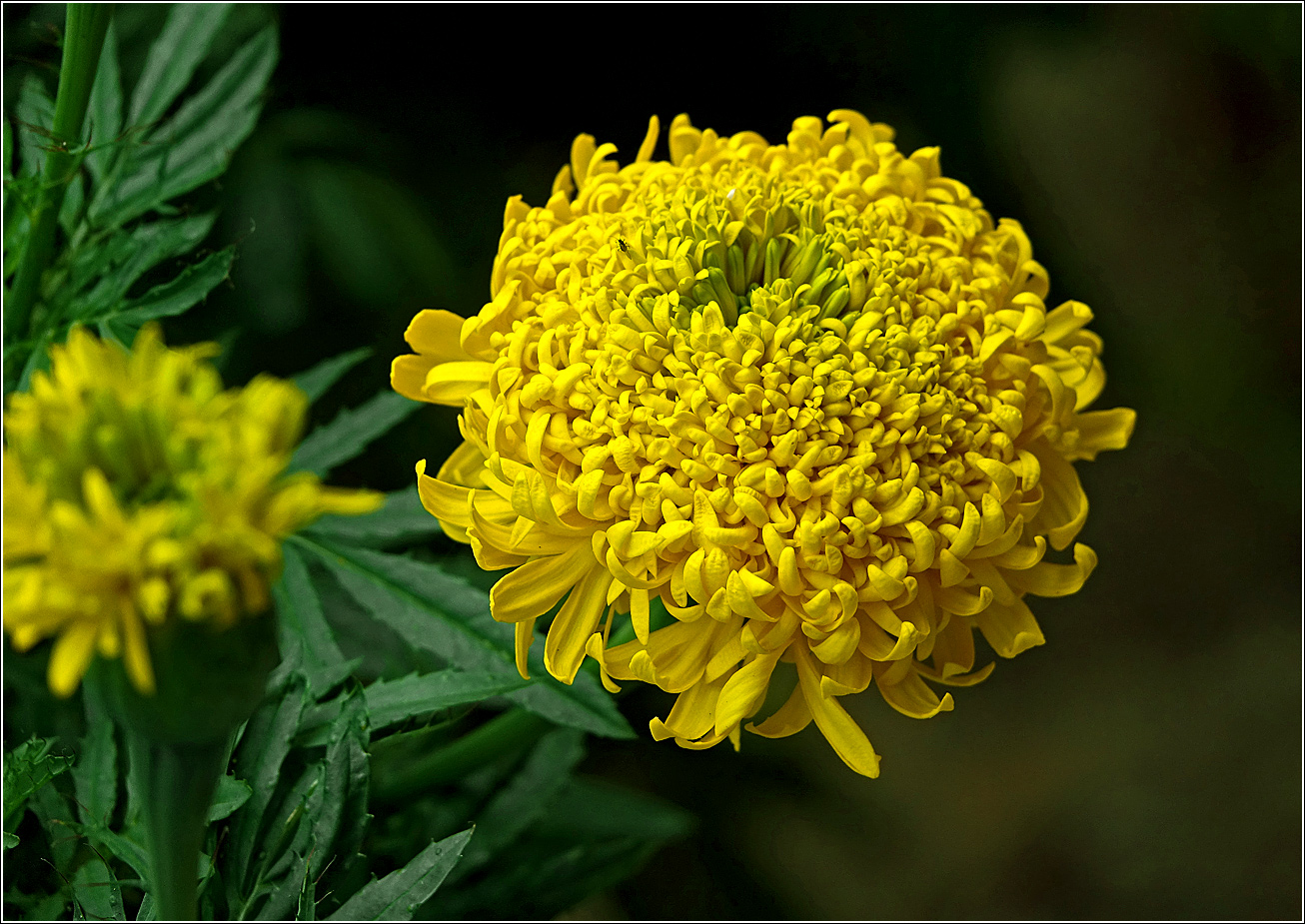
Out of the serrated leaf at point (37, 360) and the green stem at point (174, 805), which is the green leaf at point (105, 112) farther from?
the green stem at point (174, 805)

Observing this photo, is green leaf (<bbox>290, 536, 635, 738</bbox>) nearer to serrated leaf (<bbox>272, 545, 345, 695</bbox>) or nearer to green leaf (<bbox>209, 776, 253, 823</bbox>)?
serrated leaf (<bbox>272, 545, 345, 695</bbox>)

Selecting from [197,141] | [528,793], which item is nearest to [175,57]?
[197,141]

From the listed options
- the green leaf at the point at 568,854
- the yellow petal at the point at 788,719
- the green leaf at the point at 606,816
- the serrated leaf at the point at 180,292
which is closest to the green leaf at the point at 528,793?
the green leaf at the point at 568,854

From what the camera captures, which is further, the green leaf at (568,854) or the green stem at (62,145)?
the green leaf at (568,854)

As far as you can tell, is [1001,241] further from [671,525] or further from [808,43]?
[808,43]

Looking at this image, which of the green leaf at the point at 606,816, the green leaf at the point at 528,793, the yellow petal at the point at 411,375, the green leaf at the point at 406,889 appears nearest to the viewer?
the green leaf at the point at 406,889

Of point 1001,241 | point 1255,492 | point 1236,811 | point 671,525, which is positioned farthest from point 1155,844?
point 671,525
